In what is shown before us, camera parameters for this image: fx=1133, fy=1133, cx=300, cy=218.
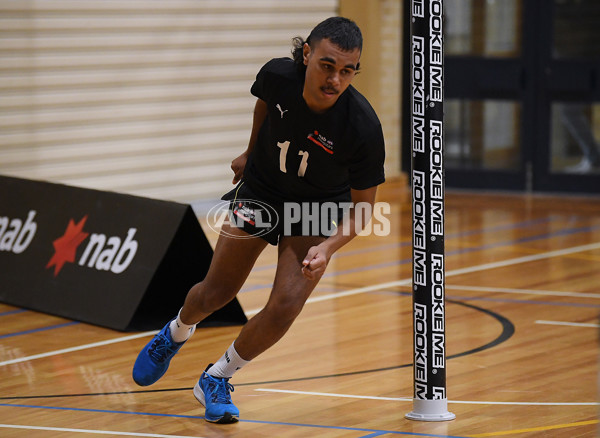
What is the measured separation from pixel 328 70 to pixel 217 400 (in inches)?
57.0

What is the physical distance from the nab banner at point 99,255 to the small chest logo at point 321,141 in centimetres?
217

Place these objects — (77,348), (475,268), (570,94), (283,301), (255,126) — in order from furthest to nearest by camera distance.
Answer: (570,94) → (475,268) → (77,348) → (255,126) → (283,301)

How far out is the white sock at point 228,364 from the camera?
4680 mm

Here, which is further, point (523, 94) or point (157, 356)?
point (523, 94)

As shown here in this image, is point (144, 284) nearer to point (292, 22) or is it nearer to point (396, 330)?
point (396, 330)

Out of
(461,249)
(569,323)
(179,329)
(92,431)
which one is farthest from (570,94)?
(92,431)

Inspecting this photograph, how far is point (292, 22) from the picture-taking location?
11.6m

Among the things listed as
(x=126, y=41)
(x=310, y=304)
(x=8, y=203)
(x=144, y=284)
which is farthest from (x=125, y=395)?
(x=126, y=41)

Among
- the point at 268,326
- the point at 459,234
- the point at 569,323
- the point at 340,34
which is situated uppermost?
the point at 340,34

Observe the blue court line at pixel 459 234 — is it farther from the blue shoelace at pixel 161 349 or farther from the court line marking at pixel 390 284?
the blue shoelace at pixel 161 349

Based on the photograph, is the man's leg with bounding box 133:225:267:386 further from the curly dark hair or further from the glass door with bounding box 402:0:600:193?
the glass door with bounding box 402:0:600:193

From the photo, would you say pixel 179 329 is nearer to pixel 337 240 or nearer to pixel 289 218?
pixel 289 218

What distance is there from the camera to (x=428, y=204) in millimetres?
4535

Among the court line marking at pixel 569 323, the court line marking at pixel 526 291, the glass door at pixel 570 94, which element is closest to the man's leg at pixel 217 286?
the court line marking at pixel 569 323
